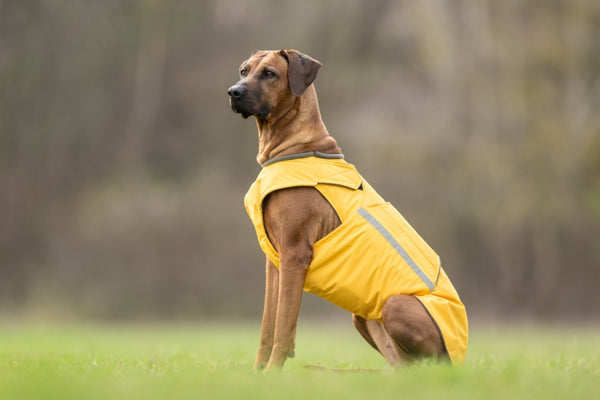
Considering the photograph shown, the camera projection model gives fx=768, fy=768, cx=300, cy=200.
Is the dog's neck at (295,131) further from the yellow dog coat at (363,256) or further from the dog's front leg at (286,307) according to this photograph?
the dog's front leg at (286,307)

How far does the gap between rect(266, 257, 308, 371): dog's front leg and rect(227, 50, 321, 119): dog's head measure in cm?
108

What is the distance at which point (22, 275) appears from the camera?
19938 mm

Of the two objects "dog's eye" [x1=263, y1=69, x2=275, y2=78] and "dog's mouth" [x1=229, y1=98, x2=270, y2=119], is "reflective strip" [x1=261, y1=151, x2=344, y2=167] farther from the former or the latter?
"dog's eye" [x1=263, y1=69, x2=275, y2=78]

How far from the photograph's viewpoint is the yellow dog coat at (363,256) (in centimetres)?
474

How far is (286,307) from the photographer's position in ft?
15.6

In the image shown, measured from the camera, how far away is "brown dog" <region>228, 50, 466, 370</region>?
4.64 meters

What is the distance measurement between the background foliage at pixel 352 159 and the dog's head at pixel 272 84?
1428 cm

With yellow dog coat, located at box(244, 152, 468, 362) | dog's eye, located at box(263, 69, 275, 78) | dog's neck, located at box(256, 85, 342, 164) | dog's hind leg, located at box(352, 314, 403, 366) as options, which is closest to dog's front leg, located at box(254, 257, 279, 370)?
yellow dog coat, located at box(244, 152, 468, 362)

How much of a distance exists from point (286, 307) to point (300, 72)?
5.24ft

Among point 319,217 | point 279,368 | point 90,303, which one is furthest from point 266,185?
point 90,303

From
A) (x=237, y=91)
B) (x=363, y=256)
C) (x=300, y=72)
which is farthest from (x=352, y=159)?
(x=363, y=256)

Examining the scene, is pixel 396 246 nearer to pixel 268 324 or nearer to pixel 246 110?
pixel 268 324

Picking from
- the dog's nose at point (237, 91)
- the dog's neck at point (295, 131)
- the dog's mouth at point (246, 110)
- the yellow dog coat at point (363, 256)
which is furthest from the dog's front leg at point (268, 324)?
the dog's nose at point (237, 91)

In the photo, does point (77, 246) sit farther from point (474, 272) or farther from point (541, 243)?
point (541, 243)
